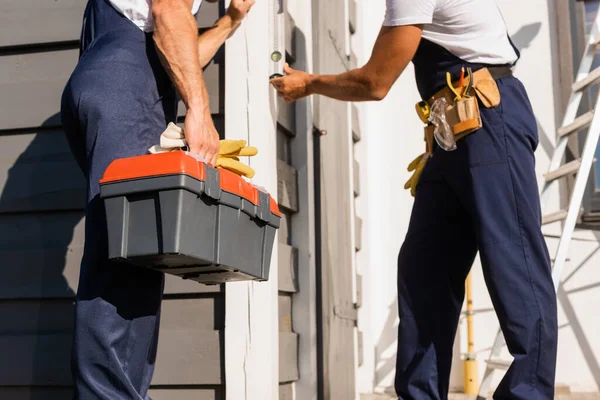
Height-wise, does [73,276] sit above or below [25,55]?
below

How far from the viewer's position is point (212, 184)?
1689mm

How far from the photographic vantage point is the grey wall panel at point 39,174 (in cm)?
261

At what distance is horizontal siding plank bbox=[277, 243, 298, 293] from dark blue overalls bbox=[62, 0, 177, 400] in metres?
0.85

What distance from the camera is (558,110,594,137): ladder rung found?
3470mm

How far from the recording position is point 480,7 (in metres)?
2.23

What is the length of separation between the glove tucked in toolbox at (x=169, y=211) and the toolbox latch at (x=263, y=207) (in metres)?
0.12

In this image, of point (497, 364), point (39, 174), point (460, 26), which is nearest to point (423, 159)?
point (460, 26)

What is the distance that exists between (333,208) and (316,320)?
562 millimetres

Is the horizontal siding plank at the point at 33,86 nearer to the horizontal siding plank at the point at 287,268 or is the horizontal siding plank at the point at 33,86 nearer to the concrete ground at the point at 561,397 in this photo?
the horizontal siding plank at the point at 287,268

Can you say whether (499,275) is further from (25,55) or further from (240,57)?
(25,55)

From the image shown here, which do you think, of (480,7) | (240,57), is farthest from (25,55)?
(480,7)

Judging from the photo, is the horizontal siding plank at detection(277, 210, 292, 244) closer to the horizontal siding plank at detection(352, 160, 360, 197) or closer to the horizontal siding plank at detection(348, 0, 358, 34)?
the horizontal siding plank at detection(352, 160, 360, 197)

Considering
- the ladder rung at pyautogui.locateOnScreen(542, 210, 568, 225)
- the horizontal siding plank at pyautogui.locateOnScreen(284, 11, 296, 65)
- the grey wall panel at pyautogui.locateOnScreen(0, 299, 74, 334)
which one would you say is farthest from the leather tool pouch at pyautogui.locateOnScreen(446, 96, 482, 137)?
the ladder rung at pyautogui.locateOnScreen(542, 210, 568, 225)

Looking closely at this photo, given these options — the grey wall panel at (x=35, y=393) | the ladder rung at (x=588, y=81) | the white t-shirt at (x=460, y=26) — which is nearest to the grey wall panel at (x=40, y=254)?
the grey wall panel at (x=35, y=393)
